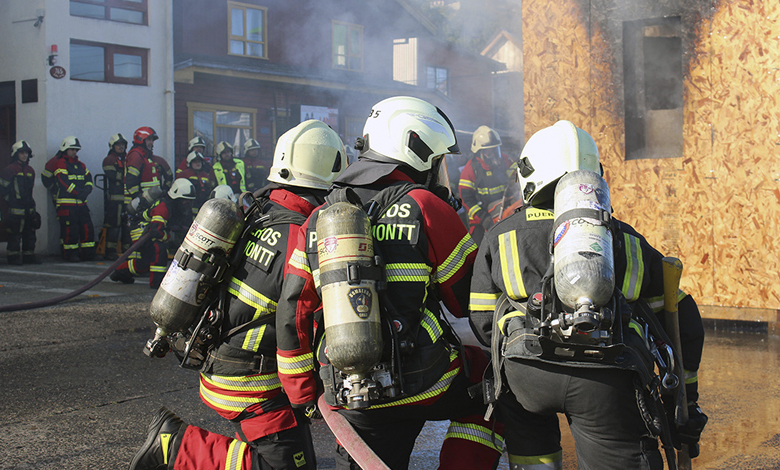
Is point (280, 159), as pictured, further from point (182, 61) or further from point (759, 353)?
point (182, 61)

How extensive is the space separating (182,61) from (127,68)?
207cm

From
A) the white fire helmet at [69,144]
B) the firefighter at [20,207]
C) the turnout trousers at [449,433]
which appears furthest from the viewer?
the white fire helmet at [69,144]

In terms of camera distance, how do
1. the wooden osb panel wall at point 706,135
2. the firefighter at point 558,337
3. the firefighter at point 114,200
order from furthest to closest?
the firefighter at point 114,200
the wooden osb panel wall at point 706,135
the firefighter at point 558,337

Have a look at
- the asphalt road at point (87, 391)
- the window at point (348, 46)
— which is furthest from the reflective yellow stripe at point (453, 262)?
the window at point (348, 46)

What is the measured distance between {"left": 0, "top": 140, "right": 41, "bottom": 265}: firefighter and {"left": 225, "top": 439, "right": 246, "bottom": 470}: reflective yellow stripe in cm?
1006

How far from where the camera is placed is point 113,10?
13.9 meters

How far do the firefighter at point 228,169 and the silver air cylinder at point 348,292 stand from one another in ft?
35.5

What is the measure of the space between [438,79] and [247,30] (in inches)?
445

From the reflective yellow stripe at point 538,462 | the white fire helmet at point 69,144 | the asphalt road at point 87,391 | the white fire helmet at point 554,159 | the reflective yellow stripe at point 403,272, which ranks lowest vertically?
the asphalt road at point 87,391

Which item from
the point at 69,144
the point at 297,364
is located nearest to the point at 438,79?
the point at 69,144

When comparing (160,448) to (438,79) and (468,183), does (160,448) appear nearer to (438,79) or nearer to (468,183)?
(468,183)

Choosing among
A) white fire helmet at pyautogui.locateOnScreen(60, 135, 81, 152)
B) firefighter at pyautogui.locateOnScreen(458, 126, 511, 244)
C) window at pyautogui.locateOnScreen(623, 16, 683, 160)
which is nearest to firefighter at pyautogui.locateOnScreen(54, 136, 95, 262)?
white fire helmet at pyautogui.locateOnScreen(60, 135, 81, 152)

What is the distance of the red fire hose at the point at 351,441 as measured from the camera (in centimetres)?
216

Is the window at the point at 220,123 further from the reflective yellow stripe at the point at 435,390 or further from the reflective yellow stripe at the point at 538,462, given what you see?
the reflective yellow stripe at the point at 538,462
